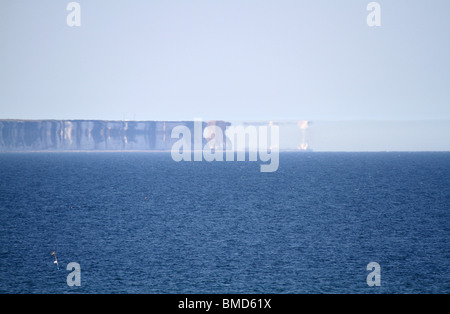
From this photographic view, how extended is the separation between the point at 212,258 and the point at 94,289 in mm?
11367

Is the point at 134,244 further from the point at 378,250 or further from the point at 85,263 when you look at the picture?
the point at 378,250

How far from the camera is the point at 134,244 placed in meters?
49.3

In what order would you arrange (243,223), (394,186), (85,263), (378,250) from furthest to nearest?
(394,186) < (243,223) < (378,250) < (85,263)

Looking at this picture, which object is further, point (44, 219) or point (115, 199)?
point (115, 199)

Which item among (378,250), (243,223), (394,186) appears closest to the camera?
(378,250)

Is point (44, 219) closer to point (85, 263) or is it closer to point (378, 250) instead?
point (85, 263)

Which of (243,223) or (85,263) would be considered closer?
(85,263)

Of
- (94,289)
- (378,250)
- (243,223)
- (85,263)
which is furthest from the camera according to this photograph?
(243,223)

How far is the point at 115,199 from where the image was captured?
86.2 metres
